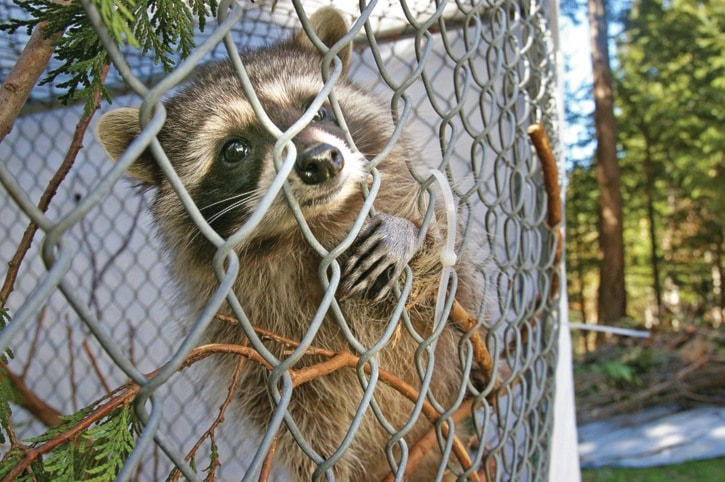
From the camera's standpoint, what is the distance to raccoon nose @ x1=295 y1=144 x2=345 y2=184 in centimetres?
127

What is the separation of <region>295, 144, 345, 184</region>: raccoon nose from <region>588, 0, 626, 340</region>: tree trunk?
367 inches

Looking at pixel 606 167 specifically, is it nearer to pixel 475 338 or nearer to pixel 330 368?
pixel 475 338

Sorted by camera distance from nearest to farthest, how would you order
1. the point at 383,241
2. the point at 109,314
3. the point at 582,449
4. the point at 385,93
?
the point at 383,241, the point at 385,93, the point at 109,314, the point at 582,449

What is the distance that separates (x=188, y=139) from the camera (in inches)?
74.2

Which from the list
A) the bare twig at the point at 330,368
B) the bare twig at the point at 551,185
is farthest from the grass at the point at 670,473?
the bare twig at the point at 330,368

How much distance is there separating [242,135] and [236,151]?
2.0 inches

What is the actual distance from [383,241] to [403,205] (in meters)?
0.50

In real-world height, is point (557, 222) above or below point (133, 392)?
above

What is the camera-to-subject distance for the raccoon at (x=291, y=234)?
5.43ft

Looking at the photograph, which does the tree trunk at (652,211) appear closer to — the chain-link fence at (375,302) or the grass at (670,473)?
the grass at (670,473)

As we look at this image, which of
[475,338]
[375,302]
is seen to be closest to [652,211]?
[475,338]

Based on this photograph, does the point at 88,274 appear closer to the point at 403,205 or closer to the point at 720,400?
the point at 403,205

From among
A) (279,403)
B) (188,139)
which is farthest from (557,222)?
(279,403)

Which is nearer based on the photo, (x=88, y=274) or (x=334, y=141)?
(x=334, y=141)
